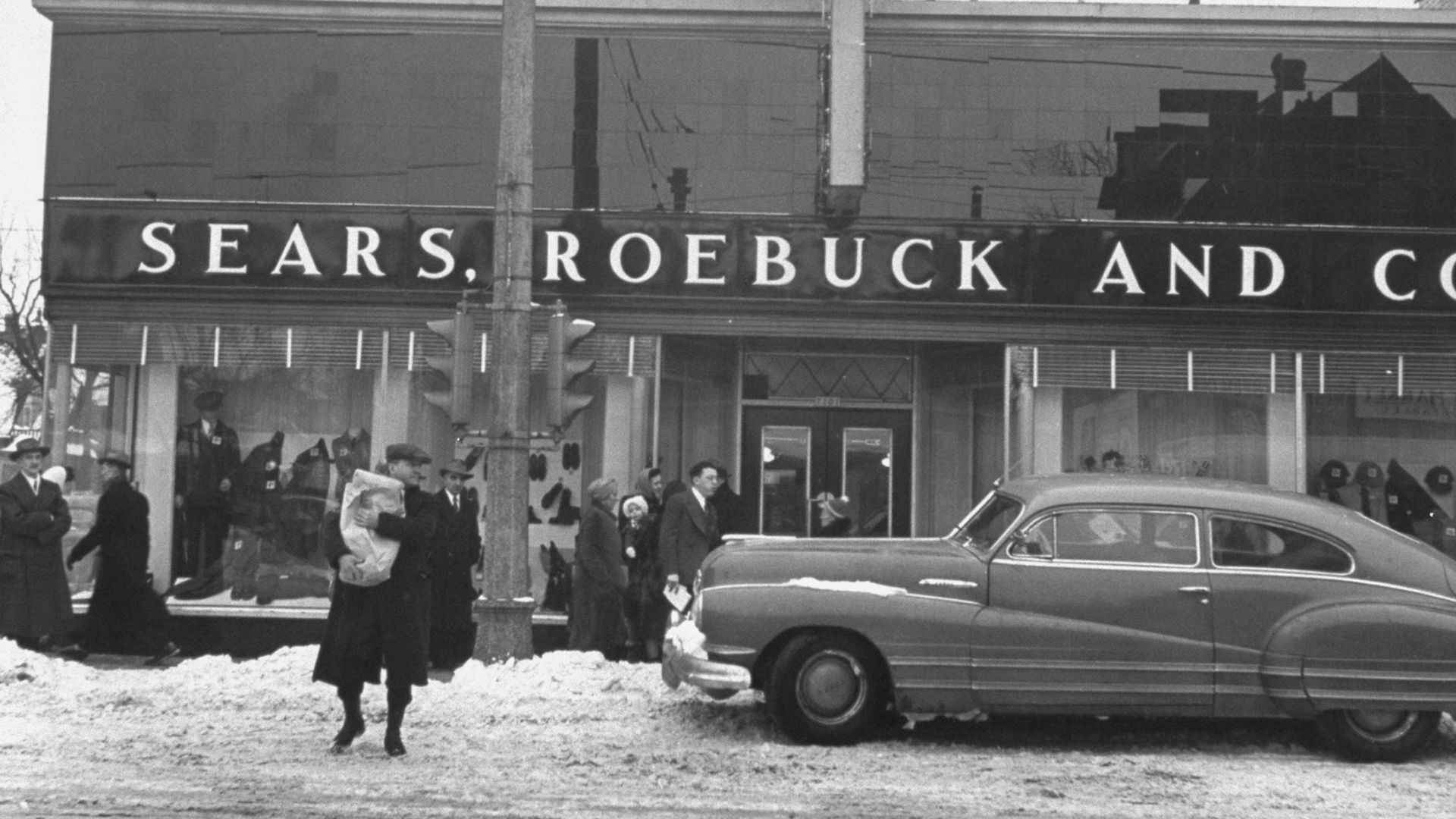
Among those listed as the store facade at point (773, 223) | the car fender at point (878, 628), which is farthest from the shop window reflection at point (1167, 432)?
the car fender at point (878, 628)

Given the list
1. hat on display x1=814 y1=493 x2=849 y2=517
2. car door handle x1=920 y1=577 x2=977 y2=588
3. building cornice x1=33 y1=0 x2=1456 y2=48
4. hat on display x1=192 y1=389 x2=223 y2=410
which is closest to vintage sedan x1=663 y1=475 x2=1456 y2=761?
car door handle x1=920 y1=577 x2=977 y2=588

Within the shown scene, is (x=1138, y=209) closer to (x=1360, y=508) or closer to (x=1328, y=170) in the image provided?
(x=1328, y=170)

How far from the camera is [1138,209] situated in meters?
15.1

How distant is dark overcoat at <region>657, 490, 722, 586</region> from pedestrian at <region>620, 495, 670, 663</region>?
550 mm

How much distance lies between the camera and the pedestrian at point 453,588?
1242 cm

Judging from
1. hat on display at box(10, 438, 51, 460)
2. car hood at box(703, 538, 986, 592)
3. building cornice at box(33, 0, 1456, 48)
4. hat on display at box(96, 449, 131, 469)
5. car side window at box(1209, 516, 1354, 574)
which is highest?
building cornice at box(33, 0, 1456, 48)

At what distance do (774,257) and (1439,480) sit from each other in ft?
22.2

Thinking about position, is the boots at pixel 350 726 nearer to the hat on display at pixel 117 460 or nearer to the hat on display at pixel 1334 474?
the hat on display at pixel 117 460

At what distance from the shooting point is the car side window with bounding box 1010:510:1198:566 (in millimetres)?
9289

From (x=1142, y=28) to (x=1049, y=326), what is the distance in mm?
3014

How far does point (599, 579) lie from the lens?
42.5 feet

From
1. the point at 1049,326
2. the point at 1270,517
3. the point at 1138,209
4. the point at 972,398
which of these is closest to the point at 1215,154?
the point at 1138,209

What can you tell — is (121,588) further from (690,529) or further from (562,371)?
(690,529)

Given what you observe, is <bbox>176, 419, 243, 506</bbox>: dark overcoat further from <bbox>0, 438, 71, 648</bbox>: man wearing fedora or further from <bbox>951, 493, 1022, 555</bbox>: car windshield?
<bbox>951, 493, 1022, 555</bbox>: car windshield
